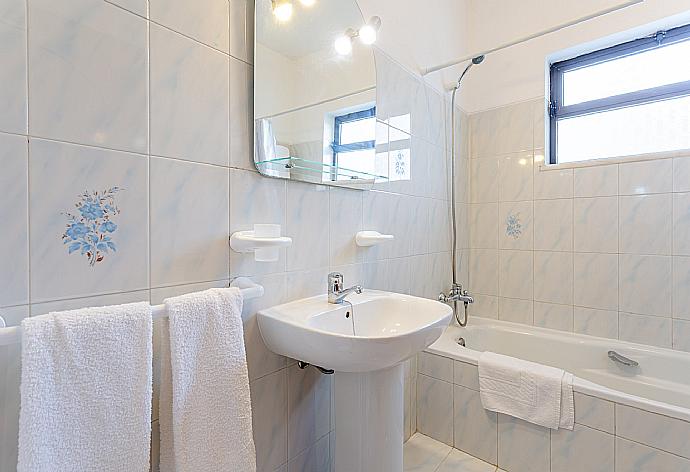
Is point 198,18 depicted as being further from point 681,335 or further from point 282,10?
point 681,335

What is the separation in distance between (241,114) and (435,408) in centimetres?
168

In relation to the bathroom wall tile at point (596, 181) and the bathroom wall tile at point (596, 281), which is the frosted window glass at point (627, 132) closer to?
the bathroom wall tile at point (596, 181)

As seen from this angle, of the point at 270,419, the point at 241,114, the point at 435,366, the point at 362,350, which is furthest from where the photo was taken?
the point at 435,366

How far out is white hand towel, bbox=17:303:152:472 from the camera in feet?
1.99

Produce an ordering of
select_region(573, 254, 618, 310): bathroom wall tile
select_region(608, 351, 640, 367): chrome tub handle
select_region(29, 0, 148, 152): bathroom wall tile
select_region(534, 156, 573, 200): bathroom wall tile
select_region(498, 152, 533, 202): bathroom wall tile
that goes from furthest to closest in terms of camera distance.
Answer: select_region(498, 152, 533, 202): bathroom wall tile → select_region(534, 156, 573, 200): bathroom wall tile → select_region(573, 254, 618, 310): bathroom wall tile → select_region(608, 351, 640, 367): chrome tub handle → select_region(29, 0, 148, 152): bathroom wall tile

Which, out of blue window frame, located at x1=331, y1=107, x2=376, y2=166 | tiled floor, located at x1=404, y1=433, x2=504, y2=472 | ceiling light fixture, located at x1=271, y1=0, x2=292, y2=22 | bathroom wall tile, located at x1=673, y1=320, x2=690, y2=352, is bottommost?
tiled floor, located at x1=404, y1=433, x2=504, y2=472

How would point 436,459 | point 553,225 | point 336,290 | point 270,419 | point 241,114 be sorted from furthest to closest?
1. point 553,225
2. point 436,459
3. point 336,290
4. point 270,419
5. point 241,114

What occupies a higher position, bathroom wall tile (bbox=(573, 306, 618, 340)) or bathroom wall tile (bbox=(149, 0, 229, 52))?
bathroom wall tile (bbox=(149, 0, 229, 52))

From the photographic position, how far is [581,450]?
4.81ft

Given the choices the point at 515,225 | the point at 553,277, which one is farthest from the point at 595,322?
the point at 515,225

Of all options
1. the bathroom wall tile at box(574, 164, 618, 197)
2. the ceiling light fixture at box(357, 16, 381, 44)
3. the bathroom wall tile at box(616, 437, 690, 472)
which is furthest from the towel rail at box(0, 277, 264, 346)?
the bathroom wall tile at box(574, 164, 618, 197)

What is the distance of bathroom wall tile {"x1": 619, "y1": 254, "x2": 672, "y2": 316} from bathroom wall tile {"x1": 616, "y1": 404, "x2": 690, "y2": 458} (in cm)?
79

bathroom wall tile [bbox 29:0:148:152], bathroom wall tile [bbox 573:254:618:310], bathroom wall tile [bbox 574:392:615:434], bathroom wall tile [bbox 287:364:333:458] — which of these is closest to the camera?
bathroom wall tile [bbox 29:0:148:152]

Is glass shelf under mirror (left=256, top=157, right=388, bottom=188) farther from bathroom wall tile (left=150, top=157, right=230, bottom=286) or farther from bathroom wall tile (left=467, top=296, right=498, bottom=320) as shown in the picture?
bathroom wall tile (left=467, top=296, right=498, bottom=320)
